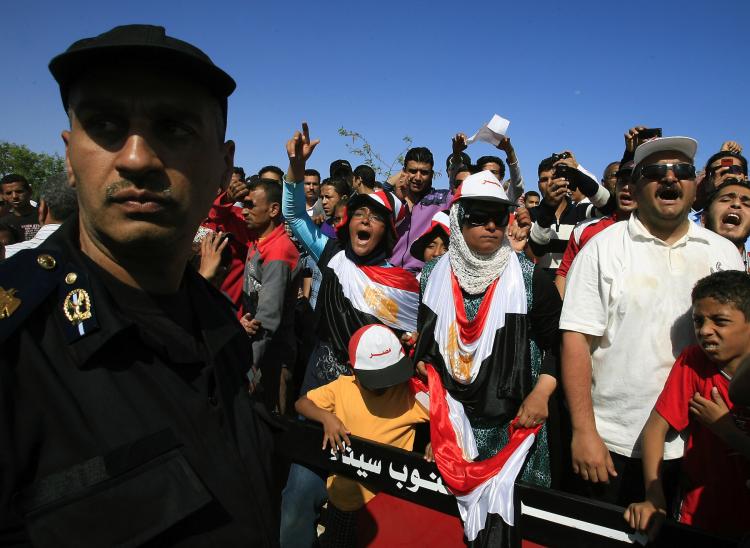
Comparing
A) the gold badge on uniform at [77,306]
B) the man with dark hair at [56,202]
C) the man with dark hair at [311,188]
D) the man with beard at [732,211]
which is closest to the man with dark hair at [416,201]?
the man with beard at [732,211]

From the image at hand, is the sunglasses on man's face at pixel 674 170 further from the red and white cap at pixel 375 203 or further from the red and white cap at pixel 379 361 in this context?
the red and white cap at pixel 375 203

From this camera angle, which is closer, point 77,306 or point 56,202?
point 77,306

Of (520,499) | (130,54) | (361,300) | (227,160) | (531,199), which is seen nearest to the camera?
(130,54)

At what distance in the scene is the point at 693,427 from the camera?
2158 mm

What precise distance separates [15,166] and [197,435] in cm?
5111

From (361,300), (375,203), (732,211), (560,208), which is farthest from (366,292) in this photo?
(560,208)

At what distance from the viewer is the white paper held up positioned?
4.14 meters

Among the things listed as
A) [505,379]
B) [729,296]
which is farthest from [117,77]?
[729,296]

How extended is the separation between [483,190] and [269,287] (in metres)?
1.90

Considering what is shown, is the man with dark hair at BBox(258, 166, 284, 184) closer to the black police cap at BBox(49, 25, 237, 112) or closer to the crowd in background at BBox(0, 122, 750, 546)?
the crowd in background at BBox(0, 122, 750, 546)

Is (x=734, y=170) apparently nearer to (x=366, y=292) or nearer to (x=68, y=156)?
(x=366, y=292)

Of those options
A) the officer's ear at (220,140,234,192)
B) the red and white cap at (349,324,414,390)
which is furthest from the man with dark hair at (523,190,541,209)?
the officer's ear at (220,140,234,192)

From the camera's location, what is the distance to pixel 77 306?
0.91m

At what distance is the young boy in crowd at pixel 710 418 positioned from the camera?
1.99 metres
